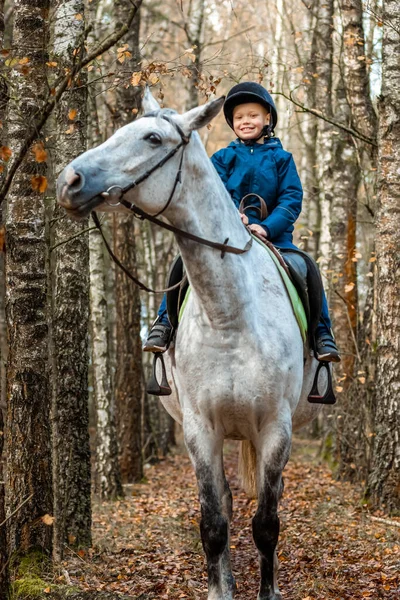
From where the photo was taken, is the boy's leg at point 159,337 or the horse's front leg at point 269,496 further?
the boy's leg at point 159,337

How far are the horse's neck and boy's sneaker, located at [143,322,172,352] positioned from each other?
2.41 ft

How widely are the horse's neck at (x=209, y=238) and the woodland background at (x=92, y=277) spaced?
902mm

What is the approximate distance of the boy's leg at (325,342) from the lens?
20.8 ft

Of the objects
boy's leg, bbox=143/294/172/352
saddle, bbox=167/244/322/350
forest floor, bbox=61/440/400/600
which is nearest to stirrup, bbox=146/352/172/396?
boy's leg, bbox=143/294/172/352

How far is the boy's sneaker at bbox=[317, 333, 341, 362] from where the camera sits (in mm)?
6340

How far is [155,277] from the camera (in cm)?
2058

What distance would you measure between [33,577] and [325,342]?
9.45 ft

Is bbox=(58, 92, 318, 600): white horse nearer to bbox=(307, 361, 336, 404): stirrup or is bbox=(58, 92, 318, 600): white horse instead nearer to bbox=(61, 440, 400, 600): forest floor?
bbox=(307, 361, 336, 404): stirrup

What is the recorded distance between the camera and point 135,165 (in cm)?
467

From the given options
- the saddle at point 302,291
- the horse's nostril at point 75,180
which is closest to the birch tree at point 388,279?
the saddle at point 302,291

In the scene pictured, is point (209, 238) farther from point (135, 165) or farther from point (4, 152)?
point (4, 152)

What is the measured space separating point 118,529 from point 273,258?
5.50m

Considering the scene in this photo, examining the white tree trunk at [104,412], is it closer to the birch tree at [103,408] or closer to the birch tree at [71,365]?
the birch tree at [103,408]

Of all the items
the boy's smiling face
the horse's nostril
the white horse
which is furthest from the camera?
the boy's smiling face
